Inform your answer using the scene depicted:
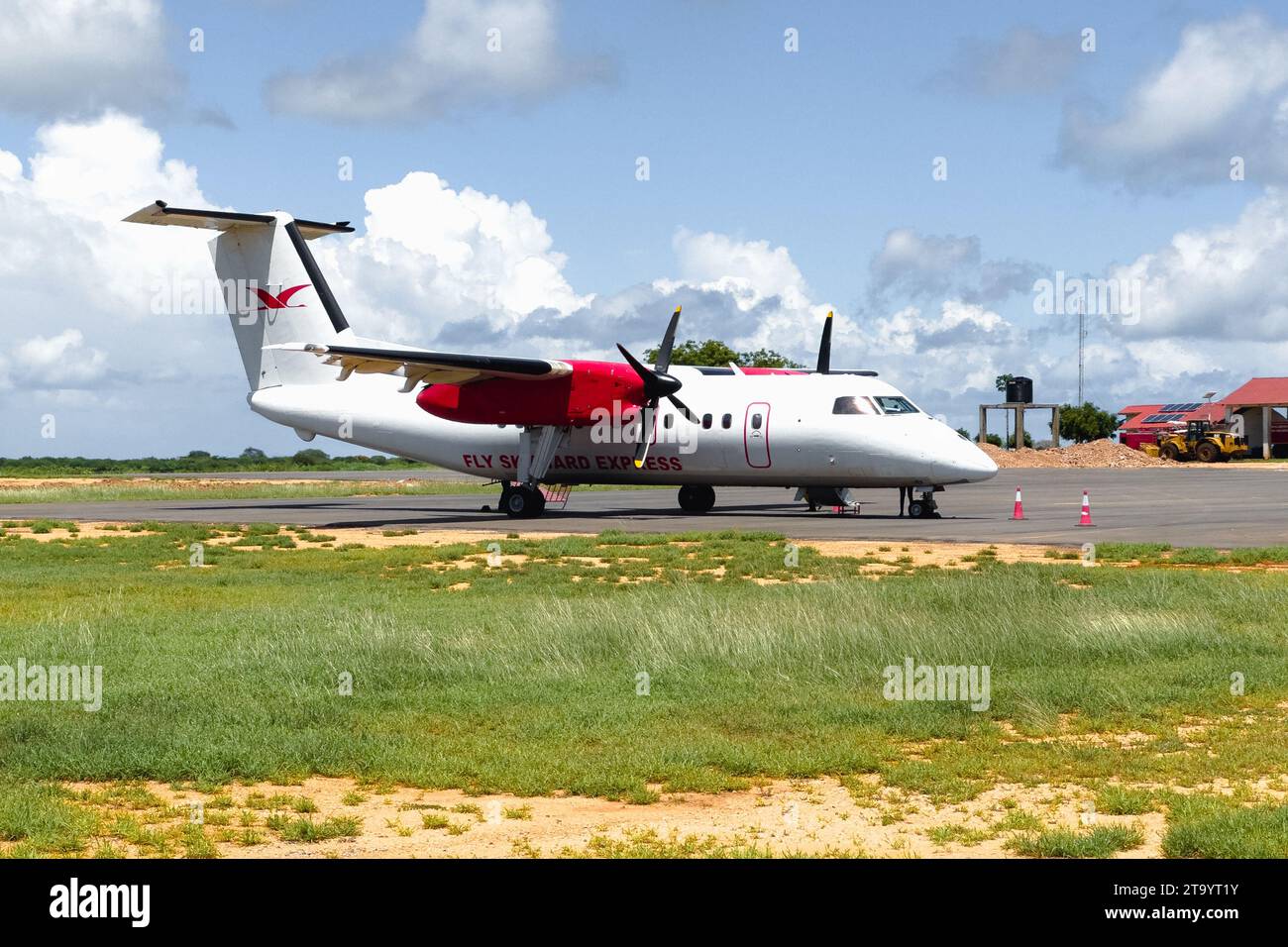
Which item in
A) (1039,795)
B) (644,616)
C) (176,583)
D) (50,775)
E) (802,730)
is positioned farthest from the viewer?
(176,583)

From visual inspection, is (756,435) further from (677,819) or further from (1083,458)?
(1083,458)

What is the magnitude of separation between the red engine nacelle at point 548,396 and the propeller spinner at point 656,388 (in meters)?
0.32

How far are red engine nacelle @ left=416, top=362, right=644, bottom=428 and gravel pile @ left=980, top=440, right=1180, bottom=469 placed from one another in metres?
58.8

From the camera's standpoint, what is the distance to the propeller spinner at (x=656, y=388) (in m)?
33.7

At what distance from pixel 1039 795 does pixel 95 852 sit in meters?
5.62

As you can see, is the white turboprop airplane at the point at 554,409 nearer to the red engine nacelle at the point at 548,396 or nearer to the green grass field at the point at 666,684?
the red engine nacelle at the point at 548,396

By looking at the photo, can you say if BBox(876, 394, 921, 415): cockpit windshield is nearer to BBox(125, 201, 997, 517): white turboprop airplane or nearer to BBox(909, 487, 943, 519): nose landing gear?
BBox(125, 201, 997, 517): white turboprop airplane

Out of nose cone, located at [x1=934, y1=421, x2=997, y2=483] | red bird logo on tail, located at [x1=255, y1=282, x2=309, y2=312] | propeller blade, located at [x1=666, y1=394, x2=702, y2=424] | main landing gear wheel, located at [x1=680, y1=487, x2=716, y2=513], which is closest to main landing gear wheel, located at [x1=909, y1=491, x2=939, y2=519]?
nose cone, located at [x1=934, y1=421, x2=997, y2=483]

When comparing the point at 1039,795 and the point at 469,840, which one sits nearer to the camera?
the point at 469,840

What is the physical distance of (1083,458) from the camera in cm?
9038
